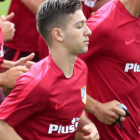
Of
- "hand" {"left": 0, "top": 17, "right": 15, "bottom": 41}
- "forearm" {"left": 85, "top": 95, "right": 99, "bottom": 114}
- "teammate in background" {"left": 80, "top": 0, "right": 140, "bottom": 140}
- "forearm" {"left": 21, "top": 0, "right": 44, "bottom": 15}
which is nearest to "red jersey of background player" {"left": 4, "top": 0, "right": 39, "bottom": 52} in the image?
"forearm" {"left": 21, "top": 0, "right": 44, "bottom": 15}

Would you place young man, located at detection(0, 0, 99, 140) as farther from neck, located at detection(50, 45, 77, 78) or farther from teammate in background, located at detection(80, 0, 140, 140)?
teammate in background, located at detection(80, 0, 140, 140)

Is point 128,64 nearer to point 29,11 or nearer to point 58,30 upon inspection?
point 58,30

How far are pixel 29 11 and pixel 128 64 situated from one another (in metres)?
1.48

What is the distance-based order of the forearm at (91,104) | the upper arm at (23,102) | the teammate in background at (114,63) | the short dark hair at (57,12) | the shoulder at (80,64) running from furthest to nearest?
the forearm at (91,104)
the teammate in background at (114,63)
the shoulder at (80,64)
the short dark hair at (57,12)
the upper arm at (23,102)

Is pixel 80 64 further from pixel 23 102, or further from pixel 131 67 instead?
pixel 23 102

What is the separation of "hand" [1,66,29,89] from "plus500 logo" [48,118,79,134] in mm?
587

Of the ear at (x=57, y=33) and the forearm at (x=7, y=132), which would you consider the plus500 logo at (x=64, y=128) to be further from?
the ear at (x=57, y=33)

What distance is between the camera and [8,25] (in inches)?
145

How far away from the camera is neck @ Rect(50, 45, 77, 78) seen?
283cm

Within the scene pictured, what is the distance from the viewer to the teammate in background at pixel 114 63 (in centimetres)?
317

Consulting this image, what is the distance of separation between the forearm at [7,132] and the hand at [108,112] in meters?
0.74

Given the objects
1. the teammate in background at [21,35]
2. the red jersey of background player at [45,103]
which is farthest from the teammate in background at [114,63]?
the teammate in background at [21,35]

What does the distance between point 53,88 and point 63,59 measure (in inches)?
7.3

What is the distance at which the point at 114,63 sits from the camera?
10.7ft
